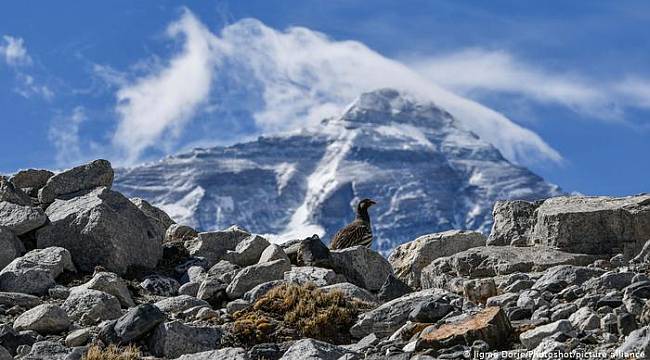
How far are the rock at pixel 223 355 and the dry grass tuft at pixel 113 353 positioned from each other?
0.93m

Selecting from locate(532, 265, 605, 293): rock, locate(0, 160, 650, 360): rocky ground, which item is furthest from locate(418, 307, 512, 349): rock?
locate(532, 265, 605, 293): rock

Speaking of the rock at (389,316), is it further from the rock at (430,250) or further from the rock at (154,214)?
the rock at (154,214)

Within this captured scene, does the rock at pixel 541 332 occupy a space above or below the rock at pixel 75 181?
below

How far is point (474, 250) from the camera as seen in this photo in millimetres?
22578

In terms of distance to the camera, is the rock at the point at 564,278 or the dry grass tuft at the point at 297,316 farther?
the dry grass tuft at the point at 297,316

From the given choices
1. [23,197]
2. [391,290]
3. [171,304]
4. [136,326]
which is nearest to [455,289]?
[391,290]

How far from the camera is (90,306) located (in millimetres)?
19234

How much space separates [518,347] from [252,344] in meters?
4.80

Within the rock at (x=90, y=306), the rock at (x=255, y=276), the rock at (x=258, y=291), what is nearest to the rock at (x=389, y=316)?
the rock at (x=258, y=291)

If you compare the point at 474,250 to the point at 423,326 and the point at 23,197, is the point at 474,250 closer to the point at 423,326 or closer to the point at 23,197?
the point at 423,326

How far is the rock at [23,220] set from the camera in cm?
2377

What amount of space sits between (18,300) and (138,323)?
3.96 metres

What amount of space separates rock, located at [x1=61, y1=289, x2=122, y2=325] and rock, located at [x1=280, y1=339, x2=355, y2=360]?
4.84m

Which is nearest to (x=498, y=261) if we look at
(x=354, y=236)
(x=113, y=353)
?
(x=354, y=236)
